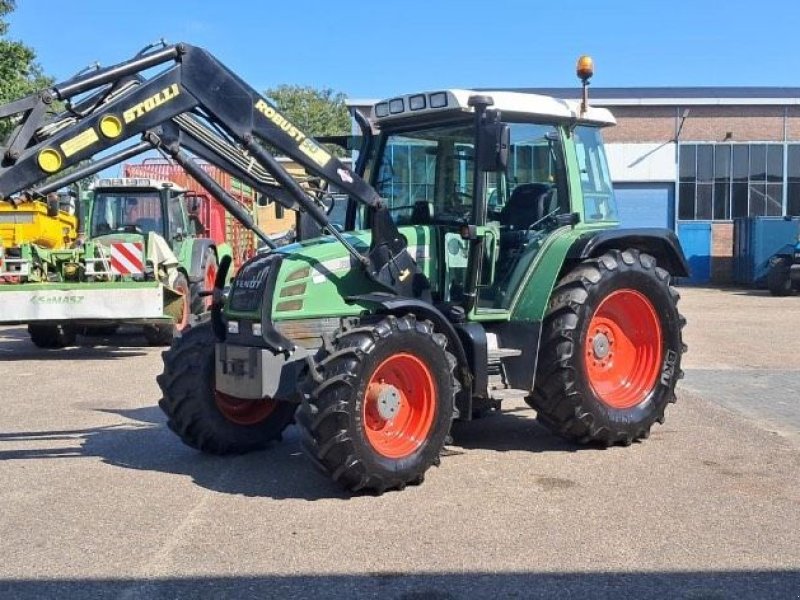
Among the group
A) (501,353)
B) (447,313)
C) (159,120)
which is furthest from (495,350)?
(159,120)

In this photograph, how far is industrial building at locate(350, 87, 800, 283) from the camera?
113 ft

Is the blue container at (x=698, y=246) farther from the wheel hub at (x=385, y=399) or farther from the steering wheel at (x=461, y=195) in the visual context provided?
the wheel hub at (x=385, y=399)

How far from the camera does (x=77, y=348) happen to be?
560 inches

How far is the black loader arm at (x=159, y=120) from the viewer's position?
5.43 metres

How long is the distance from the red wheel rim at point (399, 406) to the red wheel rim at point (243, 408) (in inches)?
52.9

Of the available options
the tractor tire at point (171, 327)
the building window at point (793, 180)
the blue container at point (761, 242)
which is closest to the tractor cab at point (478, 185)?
the tractor tire at point (171, 327)

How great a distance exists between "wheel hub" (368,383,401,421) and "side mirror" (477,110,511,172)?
1631 mm

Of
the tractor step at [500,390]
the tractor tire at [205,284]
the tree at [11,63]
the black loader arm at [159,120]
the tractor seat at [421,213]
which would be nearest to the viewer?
the black loader arm at [159,120]

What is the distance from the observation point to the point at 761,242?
2933 cm

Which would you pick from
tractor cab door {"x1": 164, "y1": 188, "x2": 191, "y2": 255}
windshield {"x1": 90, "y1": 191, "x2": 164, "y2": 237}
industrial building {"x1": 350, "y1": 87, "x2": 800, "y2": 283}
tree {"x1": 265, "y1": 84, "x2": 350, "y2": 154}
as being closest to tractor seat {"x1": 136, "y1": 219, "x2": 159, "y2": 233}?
windshield {"x1": 90, "y1": 191, "x2": 164, "y2": 237}

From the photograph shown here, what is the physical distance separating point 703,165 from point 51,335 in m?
27.0

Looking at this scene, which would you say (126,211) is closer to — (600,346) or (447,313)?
(447,313)

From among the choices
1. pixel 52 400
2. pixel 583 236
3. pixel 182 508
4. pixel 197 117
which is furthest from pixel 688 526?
pixel 52 400

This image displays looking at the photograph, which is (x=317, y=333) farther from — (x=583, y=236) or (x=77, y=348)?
(x=77, y=348)
